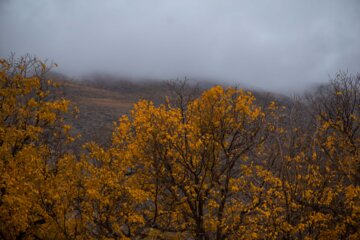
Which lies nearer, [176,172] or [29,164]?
[29,164]

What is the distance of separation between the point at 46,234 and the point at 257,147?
38.3 feet

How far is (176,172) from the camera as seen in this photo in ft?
67.8

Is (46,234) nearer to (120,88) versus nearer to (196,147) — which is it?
(196,147)

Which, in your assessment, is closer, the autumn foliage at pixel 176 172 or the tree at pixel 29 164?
the tree at pixel 29 164

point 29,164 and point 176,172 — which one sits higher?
point 29,164

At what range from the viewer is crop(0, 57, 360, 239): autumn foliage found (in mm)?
17125

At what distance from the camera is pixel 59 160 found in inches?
765

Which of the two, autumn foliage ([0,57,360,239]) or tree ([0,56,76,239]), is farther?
autumn foliage ([0,57,360,239])

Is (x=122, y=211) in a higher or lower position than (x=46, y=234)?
higher

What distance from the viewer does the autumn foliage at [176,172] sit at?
17125 millimetres

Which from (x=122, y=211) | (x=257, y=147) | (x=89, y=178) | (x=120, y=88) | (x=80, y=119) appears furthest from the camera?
(x=120, y=88)

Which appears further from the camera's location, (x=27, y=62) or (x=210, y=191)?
(x=27, y=62)

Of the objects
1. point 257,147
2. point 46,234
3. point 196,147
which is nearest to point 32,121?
point 46,234

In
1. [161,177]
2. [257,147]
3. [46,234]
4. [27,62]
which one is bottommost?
[46,234]
